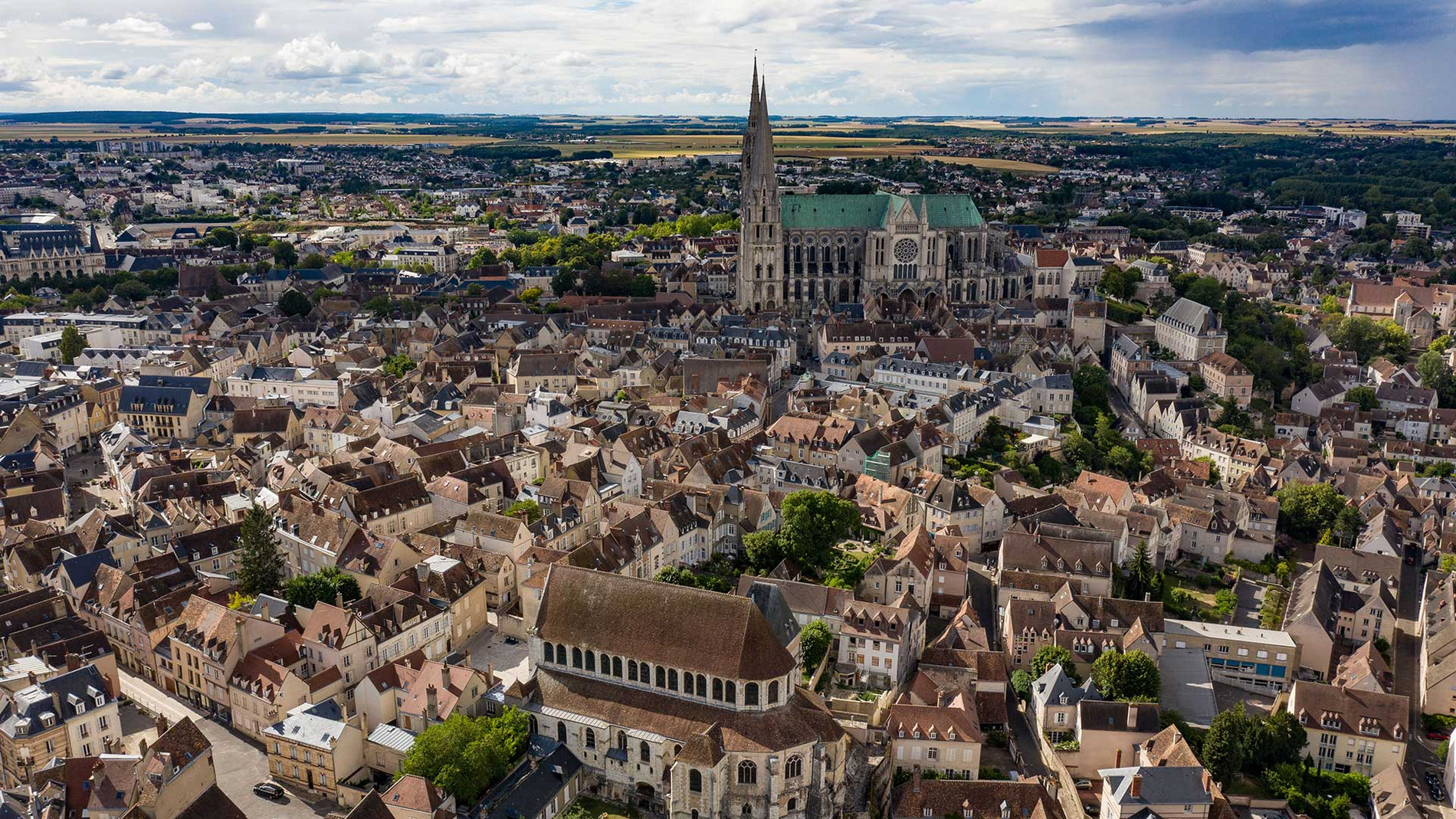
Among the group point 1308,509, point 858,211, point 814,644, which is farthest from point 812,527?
point 858,211

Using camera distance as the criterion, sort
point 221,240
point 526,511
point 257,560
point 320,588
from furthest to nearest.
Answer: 1. point 221,240
2. point 526,511
3. point 257,560
4. point 320,588

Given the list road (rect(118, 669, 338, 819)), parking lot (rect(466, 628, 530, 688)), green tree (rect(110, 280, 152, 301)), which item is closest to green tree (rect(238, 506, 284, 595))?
road (rect(118, 669, 338, 819))

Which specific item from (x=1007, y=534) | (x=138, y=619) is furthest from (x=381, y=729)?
(x=1007, y=534)

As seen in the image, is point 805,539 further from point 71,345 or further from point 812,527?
point 71,345

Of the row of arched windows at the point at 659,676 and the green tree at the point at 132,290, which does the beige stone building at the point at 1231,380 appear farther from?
the green tree at the point at 132,290

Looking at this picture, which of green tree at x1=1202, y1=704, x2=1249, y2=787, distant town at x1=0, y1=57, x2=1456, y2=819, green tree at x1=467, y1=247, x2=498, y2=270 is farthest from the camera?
green tree at x1=467, y1=247, x2=498, y2=270

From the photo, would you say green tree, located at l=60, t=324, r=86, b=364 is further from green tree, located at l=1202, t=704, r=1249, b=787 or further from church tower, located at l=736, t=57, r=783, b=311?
green tree, located at l=1202, t=704, r=1249, b=787
